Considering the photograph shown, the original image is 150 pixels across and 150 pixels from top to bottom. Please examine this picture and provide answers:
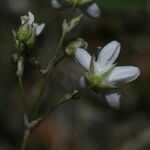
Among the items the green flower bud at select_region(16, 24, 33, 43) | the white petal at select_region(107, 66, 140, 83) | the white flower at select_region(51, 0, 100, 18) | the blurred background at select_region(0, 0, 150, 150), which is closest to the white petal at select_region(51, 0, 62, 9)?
the white flower at select_region(51, 0, 100, 18)

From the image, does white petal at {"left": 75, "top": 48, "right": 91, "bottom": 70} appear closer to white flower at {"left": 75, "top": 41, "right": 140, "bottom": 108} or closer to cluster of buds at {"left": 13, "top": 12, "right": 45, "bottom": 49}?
white flower at {"left": 75, "top": 41, "right": 140, "bottom": 108}

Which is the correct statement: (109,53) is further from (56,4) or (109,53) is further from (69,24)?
(56,4)

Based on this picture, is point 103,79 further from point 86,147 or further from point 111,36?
point 111,36

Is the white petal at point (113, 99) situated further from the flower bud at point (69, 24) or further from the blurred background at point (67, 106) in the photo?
the blurred background at point (67, 106)

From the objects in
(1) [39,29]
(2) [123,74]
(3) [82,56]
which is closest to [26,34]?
(1) [39,29]

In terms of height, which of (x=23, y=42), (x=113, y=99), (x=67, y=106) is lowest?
(x=67, y=106)

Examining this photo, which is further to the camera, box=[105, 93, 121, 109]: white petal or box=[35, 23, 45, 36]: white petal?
box=[35, 23, 45, 36]: white petal
